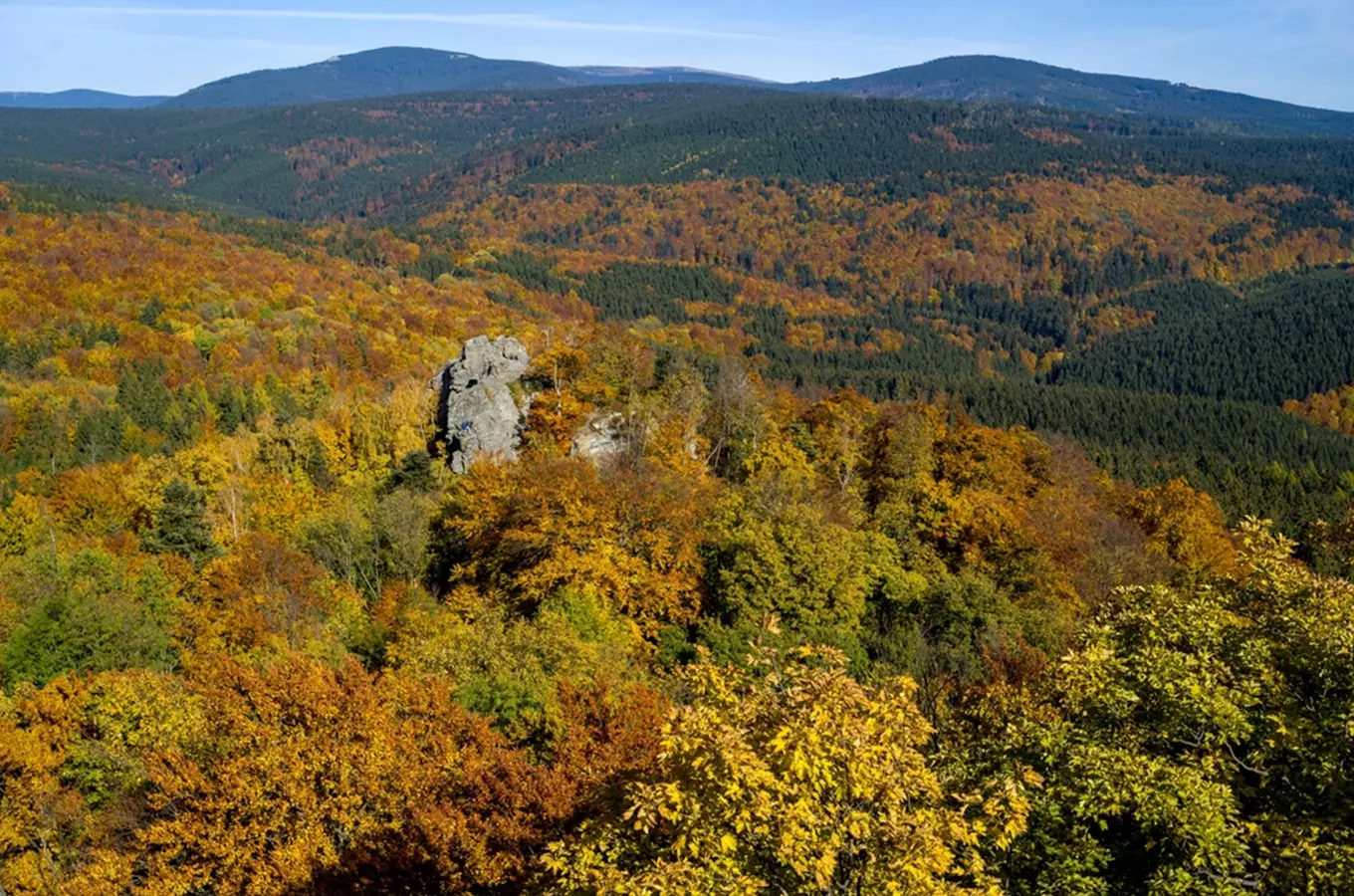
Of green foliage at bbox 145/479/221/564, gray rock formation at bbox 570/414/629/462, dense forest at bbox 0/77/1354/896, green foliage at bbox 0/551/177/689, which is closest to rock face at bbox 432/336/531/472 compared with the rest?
dense forest at bbox 0/77/1354/896

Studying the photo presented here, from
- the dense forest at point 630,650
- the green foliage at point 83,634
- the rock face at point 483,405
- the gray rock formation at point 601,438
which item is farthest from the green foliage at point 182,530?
the gray rock formation at point 601,438

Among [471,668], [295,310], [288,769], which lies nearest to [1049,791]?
[288,769]

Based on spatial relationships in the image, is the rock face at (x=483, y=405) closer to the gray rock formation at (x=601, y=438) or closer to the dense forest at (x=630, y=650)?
the dense forest at (x=630, y=650)

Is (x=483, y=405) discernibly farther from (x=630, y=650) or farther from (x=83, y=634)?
(x=630, y=650)

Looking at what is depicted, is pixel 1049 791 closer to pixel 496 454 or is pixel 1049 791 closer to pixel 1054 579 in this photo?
pixel 1054 579

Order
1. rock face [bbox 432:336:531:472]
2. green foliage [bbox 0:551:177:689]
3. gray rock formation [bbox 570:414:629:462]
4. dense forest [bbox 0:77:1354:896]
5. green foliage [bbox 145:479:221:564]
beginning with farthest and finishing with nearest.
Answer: rock face [bbox 432:336:531:472], gray rock formation [bbox 570:414:629:462], green foliage [bbox 145:479:221:564], green foliage [bbox 0:551:177:689], dense forest [bbox 0:77:1354:896]

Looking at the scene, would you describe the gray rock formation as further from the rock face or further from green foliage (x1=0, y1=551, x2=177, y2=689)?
green foliage (x1=0, y1=551, x2=177, y2=689)

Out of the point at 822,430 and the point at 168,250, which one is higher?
the point at 168,250

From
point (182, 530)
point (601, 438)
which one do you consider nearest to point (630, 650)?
point (601, 438)
